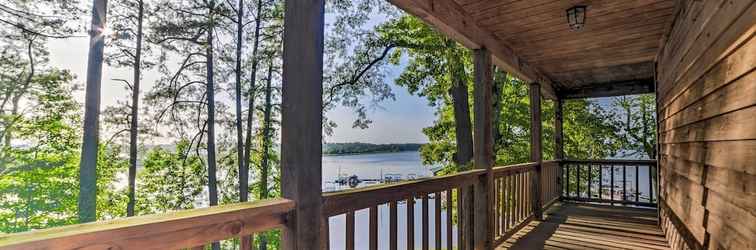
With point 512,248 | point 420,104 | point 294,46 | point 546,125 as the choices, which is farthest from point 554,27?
point 546,125

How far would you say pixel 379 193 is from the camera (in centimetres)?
205

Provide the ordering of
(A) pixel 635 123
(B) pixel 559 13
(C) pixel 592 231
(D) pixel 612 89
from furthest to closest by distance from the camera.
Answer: (A) pixel 635 123 → (D) pixel 612 89 → (C) pixel 592 231 → (B) pixel 559 13

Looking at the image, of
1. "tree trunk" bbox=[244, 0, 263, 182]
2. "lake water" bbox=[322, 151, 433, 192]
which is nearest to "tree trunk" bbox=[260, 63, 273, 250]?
"tree trunk" bbox=[244, 0, 263, 182]

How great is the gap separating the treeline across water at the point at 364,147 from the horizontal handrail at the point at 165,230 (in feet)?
24.5

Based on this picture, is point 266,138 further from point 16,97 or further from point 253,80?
point 16,97

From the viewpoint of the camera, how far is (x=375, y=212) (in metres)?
2.02

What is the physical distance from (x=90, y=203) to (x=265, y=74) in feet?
16.1

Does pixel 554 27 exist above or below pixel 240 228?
above

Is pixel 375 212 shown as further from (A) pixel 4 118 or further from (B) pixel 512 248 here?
(A) pixel 4 118

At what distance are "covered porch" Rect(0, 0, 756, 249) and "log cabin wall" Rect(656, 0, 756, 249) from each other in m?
0.01

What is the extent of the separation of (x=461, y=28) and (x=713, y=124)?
1.66 m

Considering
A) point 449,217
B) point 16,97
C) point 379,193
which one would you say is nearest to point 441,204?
point 449,217

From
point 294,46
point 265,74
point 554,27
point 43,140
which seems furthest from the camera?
point 265,74

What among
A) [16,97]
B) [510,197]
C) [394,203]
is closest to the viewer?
[394,203]
